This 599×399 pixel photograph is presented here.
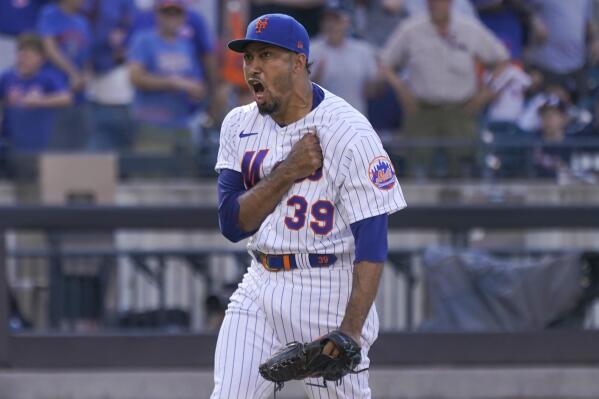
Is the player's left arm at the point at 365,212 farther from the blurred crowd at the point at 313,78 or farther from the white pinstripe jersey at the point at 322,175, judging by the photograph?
the blurred crowd at the point at 313,78

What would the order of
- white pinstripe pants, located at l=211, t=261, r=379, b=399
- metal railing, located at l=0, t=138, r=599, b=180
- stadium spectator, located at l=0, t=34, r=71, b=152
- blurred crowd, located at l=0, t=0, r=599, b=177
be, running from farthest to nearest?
stadium spectator, located at l=0, t=34, r=71, b=152
blurred crowd, located at l=0, t=0, r=599, b=177
metal railing, located at l=0, t=138, r=599, b=180
white pinstripe pants, located at l=211, t=261, r=379, b=399

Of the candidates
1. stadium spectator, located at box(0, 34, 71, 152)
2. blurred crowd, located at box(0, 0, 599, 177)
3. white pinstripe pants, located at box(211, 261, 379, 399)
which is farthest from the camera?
stadium spectator, located at box(0, 34, 71, 152)

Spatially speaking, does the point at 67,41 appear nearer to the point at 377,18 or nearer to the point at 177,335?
the point at 377,18

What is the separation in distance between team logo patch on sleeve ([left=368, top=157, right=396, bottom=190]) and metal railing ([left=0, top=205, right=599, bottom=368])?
3148 millimetres

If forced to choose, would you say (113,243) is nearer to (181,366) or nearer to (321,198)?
(181,366)

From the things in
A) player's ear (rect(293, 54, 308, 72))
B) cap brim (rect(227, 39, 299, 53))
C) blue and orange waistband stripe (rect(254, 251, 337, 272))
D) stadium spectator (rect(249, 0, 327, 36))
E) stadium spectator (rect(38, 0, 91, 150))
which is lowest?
blue and orange waistband stripe (rect(254, 251, 337, 272))

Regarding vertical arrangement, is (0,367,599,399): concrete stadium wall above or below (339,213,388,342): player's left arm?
below

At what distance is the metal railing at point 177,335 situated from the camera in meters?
7.33

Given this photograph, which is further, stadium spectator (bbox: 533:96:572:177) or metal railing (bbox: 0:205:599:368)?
stadium spectator (bbox: 533:96:572:177)

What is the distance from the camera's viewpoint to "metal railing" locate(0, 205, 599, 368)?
733cm

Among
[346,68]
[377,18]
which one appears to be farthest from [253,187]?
[377,18]

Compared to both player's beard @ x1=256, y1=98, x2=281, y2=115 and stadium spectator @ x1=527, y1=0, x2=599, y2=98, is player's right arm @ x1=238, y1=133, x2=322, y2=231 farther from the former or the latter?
stadium spectator @ x1=527, y1=0, x2=599, y2=98

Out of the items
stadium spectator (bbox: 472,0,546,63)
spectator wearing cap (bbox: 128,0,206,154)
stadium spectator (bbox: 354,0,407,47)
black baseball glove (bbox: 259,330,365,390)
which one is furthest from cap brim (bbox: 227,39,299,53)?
stadium spectator (bbox: 472,0,546,63)

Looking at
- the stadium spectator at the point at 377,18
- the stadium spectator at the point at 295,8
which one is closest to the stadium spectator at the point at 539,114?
the stadium spectator at the point at 377,18
